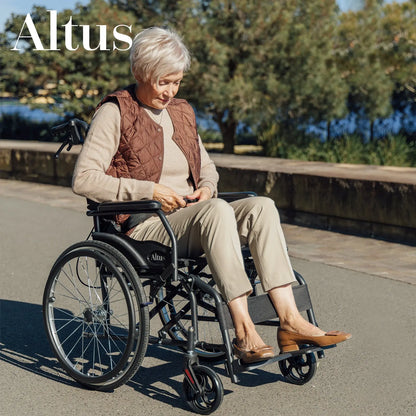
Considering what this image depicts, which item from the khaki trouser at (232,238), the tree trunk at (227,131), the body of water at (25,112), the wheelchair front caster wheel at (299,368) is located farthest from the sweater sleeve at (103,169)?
the body of water at (25,112)

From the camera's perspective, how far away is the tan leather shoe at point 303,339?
360 cm

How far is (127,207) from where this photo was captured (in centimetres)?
371

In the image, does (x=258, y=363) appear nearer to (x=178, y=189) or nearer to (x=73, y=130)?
(x=178, y=189)

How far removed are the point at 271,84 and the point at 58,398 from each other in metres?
14.5

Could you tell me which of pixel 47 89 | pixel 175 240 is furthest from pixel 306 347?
pixel 47 89

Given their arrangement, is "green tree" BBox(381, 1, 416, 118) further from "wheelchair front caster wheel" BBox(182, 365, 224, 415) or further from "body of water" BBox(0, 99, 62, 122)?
"wheelchair front caster wheel" BBox(182, 365, 224, 415)

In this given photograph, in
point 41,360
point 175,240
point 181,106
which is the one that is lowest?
point 41,360

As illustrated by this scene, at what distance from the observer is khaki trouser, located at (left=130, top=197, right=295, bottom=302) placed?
3562 mm

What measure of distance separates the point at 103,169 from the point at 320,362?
1.48m

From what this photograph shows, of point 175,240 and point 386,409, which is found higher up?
point 175,240

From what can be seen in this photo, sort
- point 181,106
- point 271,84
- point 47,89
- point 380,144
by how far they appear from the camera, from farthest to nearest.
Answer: point 47,89
point 271,84
point 380,144
point 181,106

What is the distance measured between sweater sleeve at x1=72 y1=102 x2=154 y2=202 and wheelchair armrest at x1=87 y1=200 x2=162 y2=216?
0.06 meters

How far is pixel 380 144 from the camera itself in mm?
13289

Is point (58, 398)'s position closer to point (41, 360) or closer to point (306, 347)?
point (41, 360)
